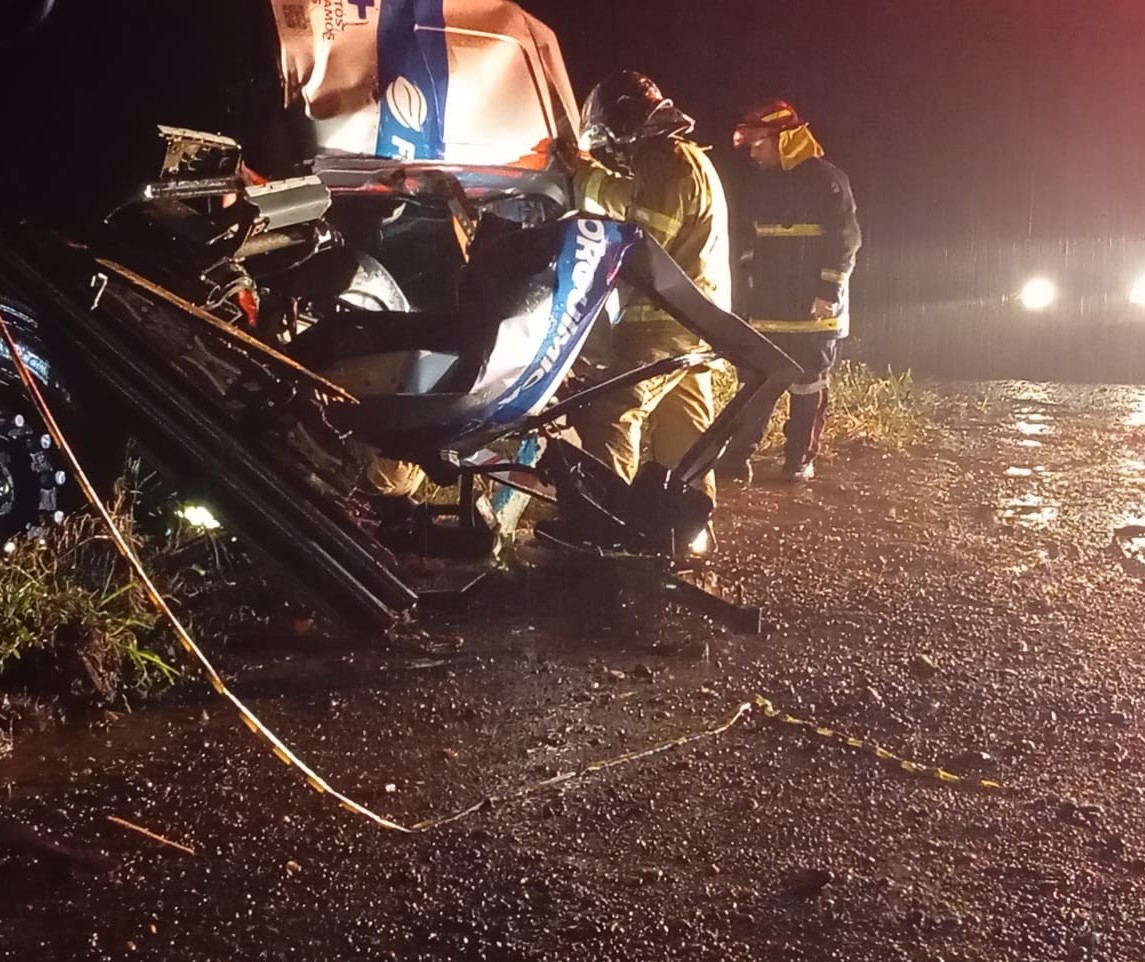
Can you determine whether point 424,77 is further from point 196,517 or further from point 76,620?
point 76,620

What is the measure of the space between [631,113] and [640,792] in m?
3.19

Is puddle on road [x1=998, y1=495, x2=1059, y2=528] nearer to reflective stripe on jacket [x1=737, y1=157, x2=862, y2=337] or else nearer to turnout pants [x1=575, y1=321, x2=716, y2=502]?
reflective stripe on jacket [x1=737, y1=157, x2=862, y2=337]

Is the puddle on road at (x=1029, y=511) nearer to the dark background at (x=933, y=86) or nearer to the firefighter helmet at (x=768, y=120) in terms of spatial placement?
the firefighter helmet at (x=768, y=120)

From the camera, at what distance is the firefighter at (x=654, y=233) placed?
5.08 metres

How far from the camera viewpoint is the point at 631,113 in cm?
515

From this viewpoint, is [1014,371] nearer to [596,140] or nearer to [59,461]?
[596,140]

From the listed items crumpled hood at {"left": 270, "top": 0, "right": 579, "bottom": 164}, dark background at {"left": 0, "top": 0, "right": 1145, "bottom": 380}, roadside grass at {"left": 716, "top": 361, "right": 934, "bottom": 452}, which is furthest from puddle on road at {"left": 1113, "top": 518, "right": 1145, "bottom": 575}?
dark background at {"left": 0, "top": 0, "right": 1145, "bottom": 380}

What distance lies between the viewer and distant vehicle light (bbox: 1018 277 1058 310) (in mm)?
14641

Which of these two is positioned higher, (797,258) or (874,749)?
(797,258)

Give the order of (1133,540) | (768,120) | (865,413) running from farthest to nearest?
(865,413) < (768,120) < (1133,540)

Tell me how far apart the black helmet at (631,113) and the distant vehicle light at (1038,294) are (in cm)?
1076

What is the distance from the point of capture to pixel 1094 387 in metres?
10.3

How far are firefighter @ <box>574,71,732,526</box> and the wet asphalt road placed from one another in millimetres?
745

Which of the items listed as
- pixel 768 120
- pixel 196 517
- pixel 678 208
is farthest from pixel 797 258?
pixel 196 517
